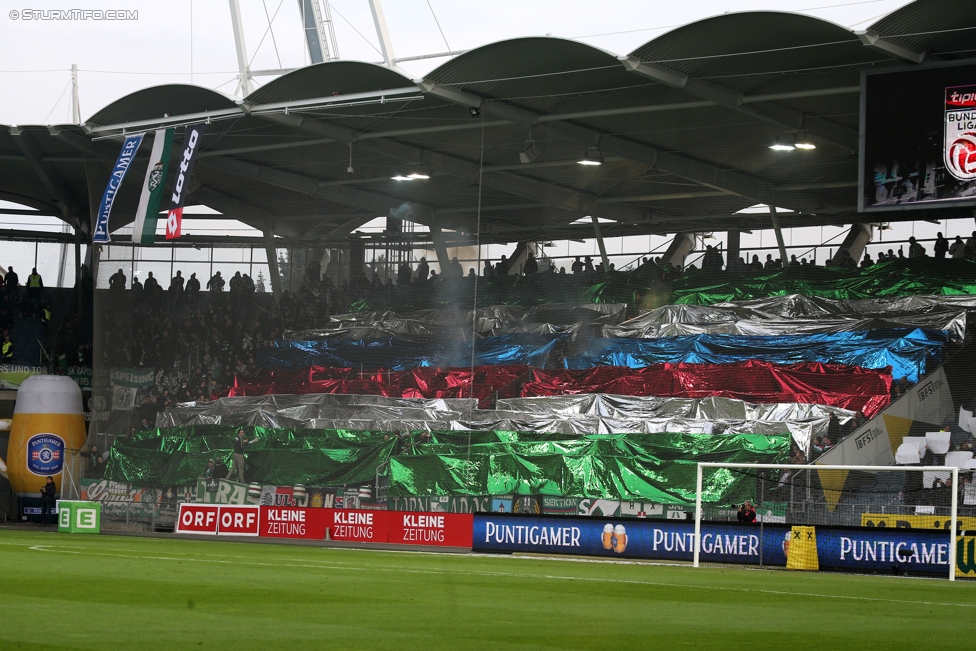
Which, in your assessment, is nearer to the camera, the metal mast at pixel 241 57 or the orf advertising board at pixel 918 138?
the orf advertising board at pixel 918 138

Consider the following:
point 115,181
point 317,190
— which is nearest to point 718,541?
point 317,190

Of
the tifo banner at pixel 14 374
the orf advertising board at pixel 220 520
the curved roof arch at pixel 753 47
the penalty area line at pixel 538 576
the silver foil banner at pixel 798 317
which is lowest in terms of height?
the orf advertising board at pixel 220 520

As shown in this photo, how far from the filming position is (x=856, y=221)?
105 feet

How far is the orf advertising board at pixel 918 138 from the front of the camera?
2217cm

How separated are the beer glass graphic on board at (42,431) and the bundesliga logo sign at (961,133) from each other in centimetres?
2428

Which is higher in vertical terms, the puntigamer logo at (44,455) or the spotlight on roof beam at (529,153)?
the spotlight on roof beam at (529,153)

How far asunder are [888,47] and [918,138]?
190 cm

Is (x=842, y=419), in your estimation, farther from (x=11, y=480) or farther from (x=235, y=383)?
(x=11, y=480)

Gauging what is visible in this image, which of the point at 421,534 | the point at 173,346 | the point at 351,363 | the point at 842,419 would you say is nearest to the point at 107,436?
the point at 173,346

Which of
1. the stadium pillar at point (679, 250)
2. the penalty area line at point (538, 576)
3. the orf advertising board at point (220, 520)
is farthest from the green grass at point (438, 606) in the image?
the stadium pillar at point (679, 250)

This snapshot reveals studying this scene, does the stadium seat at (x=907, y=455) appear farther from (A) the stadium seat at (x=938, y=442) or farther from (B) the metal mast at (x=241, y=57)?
(B) the metal mast at (x=241, y=57)

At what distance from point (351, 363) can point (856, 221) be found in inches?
555

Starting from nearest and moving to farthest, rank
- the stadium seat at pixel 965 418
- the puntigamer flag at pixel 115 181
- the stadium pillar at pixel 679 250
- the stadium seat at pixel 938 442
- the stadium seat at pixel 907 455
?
the stadium seat at pixel 907 455 < the stadium seat at pixel 938 442 < the stadium seat at pixel 965 418 < the puntigamer flag at pixel 115 181 < the stadium pillar at pixel 679 250

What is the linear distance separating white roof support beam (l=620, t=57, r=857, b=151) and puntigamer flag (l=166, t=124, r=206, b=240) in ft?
36.8
